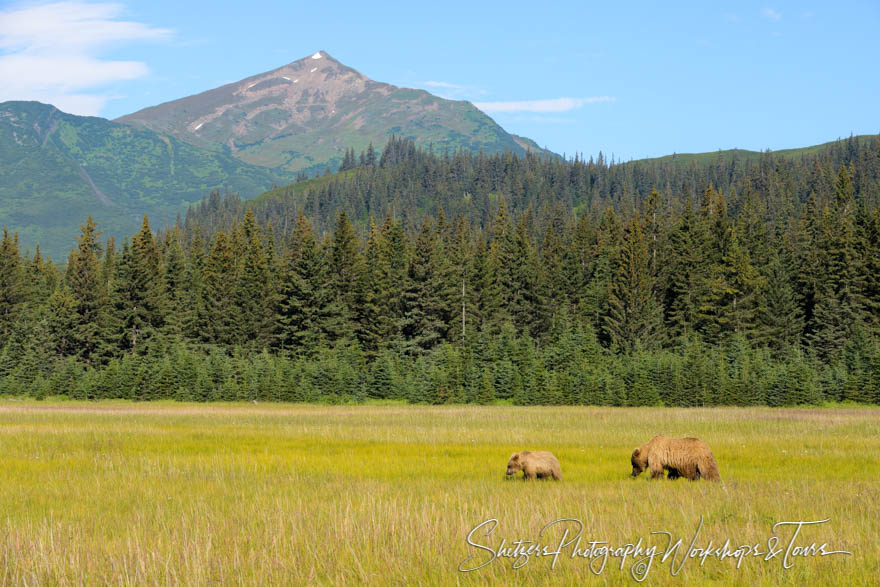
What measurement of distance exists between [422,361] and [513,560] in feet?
209

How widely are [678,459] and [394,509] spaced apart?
784 centimetres

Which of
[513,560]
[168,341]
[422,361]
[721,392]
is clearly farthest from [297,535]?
[168,341]

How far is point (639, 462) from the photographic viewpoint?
1727 centimetres

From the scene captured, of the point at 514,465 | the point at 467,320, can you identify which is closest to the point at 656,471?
the point at 514,465

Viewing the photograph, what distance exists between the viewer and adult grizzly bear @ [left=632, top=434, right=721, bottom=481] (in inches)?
642

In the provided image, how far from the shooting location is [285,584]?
8.24m

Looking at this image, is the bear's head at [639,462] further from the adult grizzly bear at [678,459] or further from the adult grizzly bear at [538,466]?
the adult grizzly bear at [538,466]

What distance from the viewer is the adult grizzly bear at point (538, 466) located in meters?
16.9

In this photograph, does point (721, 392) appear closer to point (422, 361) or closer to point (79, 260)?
point (422, 361)

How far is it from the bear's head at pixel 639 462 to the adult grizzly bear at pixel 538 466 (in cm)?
187

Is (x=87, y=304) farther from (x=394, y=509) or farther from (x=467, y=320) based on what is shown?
(x=394, y=509)

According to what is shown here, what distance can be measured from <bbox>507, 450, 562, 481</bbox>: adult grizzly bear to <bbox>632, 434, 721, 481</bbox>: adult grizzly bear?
1.99 meters

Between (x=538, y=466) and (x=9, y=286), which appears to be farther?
(x=9, y=286)

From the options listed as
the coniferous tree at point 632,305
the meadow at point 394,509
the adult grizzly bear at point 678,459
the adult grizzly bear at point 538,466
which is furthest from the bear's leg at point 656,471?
the coniferous tree at point 632,305
